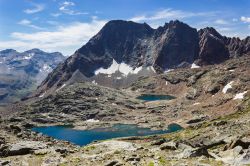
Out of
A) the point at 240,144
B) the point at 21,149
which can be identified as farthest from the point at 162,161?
the point at 21,149

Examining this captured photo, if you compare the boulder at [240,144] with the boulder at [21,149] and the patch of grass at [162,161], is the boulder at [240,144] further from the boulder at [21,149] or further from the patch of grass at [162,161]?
the boulder at [21,149]

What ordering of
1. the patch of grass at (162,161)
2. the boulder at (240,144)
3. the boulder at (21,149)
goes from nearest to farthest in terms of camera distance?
the patch of grass at (162,161) → the boulder at (240,144) → the boulder at (21,149)

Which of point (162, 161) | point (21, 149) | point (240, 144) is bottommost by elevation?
point (21, 149)

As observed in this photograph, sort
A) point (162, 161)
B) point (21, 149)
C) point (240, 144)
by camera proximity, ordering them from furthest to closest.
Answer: point (21, 149) < point (240, 144) < point (162, 161)

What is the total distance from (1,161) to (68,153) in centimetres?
936

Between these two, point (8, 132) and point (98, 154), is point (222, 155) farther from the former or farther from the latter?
point (8, 132)

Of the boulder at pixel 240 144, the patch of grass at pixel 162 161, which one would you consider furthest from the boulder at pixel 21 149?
the boulder at pixel 240 144

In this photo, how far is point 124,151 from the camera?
5191 centimetres

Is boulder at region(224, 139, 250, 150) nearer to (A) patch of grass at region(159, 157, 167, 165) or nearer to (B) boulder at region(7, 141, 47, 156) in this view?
(A) patch of grass at region(159, 157, 167, 165)

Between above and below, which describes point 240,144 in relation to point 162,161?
above

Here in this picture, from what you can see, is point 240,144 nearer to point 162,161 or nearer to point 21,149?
point 162,161

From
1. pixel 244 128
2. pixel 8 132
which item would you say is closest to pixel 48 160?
pixel 8 132

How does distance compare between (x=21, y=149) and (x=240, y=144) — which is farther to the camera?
(x=21, y=149)

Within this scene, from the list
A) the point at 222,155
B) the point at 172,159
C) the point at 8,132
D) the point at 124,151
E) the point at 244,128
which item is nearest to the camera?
the point at 172,159
